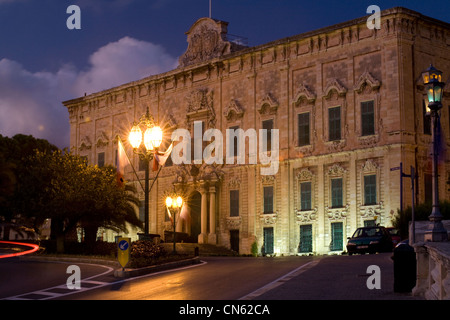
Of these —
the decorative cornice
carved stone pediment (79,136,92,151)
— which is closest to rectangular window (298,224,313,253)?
the decorative cornice

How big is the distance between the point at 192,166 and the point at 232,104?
578 centimetres

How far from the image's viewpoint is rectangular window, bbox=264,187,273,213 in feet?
160

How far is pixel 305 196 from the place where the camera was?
1839 inches

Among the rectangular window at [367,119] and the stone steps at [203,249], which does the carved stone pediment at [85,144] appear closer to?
the stone steps at [203,249]

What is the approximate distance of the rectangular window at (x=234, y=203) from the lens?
51.1 m

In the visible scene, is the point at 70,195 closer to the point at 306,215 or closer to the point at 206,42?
the point at 306,215

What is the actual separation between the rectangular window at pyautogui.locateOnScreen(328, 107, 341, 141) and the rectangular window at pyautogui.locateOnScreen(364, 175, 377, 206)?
352 centimetres

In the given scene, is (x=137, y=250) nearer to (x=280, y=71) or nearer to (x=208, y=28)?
(x=280, y=71)

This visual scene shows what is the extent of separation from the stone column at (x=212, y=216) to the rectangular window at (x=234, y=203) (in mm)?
1309

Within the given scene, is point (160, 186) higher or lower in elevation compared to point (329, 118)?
lower
